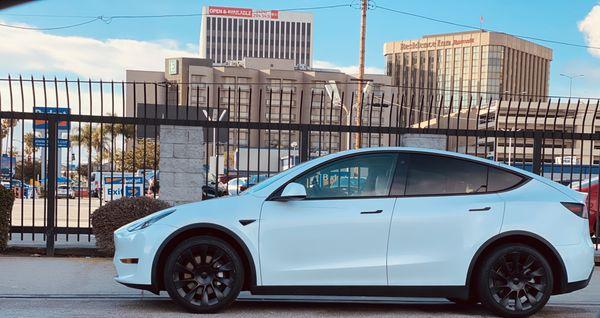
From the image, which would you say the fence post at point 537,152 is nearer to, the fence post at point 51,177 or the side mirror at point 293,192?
the side mirror at point 293,192

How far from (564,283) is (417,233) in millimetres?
1390

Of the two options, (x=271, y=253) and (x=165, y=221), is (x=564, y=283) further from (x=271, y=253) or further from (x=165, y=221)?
(x=165, y=221)

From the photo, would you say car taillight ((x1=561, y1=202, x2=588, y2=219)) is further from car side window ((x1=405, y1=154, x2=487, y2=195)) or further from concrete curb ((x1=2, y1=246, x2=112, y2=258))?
concrete curb ((x1=2, y1=246, x2=112, y2=258))

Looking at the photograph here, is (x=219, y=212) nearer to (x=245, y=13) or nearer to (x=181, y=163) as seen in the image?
(x=181, y=163)

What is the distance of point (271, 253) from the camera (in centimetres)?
586

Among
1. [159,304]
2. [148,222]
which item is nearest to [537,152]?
[159,304]

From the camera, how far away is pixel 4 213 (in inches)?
371

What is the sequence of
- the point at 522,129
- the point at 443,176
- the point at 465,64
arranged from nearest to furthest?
1. the point at 443,176
2. the point at 522,129
3. the point at 465,64

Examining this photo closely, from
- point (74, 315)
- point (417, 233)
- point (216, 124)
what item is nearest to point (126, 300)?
point (74, 315)

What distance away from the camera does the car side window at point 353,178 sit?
6066 millimetres

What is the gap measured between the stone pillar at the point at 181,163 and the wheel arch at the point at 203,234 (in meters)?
4.27

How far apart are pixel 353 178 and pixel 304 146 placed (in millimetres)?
3961

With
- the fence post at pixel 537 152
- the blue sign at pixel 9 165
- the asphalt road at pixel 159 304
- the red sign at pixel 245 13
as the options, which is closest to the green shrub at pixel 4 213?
the blue sign at pixel 9 165

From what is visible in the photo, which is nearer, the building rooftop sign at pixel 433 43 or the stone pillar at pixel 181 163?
the stone pillar at pixel 181 163
